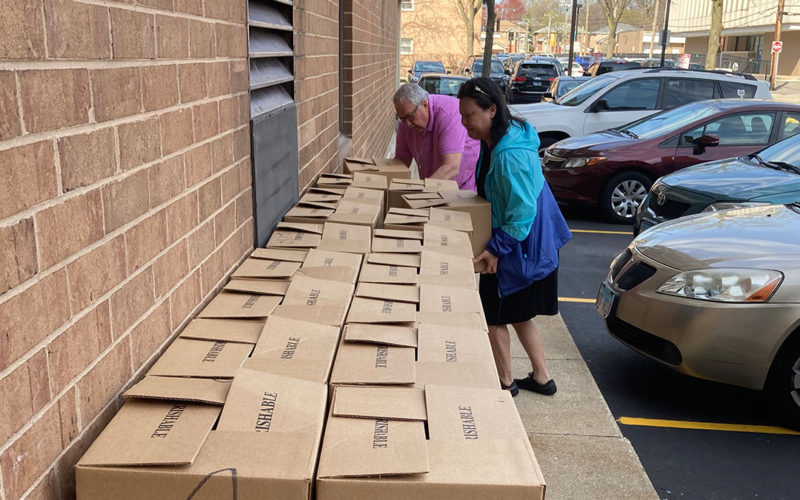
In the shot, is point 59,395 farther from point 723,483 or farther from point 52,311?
point 723,483

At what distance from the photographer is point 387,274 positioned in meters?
3.22

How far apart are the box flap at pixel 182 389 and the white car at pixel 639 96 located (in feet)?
39.1

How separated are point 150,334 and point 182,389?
31 cm

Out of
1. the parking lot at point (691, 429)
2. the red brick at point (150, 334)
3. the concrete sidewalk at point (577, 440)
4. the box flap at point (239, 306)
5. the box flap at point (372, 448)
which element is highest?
the red brick at point (150, 334)

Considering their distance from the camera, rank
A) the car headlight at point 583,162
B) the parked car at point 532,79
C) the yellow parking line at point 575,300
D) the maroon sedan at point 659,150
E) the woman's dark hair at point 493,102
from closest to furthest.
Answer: the woman's dark hair at point 493,102 < the yellow parking line at point 575,300 < the maroon sedan at point 659,150 < the car headlight at point 583,162 < the parked car at point 532,79

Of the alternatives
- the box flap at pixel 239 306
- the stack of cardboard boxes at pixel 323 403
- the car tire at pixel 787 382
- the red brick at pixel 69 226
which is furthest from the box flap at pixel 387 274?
the car tire at pixel 787 382

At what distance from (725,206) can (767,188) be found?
390mm

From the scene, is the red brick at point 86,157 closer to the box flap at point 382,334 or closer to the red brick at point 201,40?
the red brick at point 201,40

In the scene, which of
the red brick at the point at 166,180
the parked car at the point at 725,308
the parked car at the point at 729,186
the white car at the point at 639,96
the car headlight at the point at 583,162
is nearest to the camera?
the red brick at the point at 166,180

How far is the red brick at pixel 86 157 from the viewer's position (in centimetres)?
176

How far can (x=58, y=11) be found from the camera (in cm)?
173

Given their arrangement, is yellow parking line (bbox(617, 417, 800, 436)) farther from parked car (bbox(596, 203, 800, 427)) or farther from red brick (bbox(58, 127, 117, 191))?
red brick (bbox(58, 127, 117, 191))

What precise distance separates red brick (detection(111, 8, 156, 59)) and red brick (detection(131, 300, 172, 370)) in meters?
0.75

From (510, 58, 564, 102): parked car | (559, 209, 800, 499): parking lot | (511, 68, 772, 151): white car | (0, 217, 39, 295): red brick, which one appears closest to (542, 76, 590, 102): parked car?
(511, 68, 772, 151): white car
